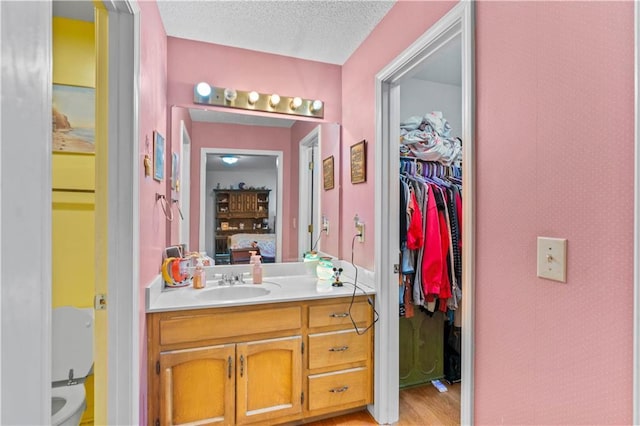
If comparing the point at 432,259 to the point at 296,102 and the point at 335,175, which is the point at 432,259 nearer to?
the point at 335,175

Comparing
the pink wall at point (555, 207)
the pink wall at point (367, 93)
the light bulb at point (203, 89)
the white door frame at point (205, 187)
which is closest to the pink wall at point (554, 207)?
the pink wall at point (555, 207)

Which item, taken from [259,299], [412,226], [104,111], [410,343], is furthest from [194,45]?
[410,343]

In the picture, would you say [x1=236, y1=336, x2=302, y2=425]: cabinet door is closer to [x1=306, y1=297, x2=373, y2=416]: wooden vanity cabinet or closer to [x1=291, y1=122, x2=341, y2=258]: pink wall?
[x1=306, y1=297, x2=373, y2=416]: wooden vanity cabinet

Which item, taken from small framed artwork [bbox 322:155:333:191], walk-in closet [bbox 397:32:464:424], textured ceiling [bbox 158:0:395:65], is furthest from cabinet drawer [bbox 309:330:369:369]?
textured ceiling [bbox 158:0:395:65]

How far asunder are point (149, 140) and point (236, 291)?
1.03m

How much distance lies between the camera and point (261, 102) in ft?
7.23

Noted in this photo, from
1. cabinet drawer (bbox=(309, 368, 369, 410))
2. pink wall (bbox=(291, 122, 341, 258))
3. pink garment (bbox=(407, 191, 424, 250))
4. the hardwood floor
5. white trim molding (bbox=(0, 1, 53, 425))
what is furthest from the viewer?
pink wall (bbox=(291, 122, 341, 258))

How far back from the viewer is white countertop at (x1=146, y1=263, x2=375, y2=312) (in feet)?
5.13

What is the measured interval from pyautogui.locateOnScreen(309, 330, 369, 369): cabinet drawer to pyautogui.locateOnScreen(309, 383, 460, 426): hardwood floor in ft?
1.22

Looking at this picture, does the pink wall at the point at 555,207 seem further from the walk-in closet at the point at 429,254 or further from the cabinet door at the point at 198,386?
the cabinet door at the point at 198,386

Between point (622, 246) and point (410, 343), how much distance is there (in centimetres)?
183

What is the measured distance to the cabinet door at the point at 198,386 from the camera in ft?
4.92

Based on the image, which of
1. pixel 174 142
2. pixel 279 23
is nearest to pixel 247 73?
pixel 279 23

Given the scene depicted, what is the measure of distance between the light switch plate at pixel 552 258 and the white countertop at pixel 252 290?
3.54ft
